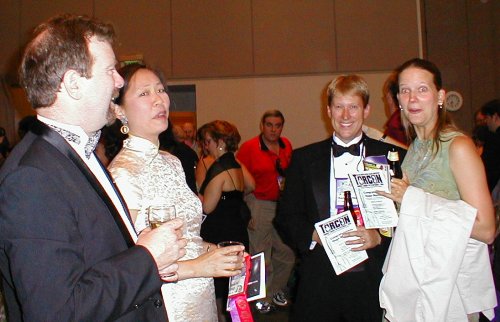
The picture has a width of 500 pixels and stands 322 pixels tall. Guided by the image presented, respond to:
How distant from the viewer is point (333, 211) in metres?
2.26

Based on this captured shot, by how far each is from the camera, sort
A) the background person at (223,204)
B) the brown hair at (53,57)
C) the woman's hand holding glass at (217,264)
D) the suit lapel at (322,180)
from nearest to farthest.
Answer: the brown hair at (53,57)
the woman's hand holding glass at (217,264)
the suit lapel at (322,180)
the background person at (223,204)

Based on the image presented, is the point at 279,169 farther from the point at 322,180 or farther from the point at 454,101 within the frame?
the point at 454,101

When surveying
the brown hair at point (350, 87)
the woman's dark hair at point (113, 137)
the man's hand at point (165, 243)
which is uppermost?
the brown hair at point (350, 87)

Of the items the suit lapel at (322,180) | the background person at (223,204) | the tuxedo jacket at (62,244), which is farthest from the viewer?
the background person at (223,204)

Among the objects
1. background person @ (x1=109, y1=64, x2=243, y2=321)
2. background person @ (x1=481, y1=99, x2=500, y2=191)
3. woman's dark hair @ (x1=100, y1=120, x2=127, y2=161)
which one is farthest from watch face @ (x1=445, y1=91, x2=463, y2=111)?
background person @ (x1=109, y1=64, x2=243, y2=321)

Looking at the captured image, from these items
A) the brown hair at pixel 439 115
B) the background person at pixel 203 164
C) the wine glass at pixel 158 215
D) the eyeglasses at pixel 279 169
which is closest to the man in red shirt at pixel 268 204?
the eyeglasses at pixel 279 169

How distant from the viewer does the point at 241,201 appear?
12.6 feet

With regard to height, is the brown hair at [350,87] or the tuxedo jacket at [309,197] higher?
the brown hair at [350,87]

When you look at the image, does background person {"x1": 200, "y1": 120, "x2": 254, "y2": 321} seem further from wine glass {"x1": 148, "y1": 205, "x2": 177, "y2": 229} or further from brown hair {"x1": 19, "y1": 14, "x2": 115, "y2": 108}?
brown hair {"x1": 19, "y1": 14, "x2": 115, "y2": 108}

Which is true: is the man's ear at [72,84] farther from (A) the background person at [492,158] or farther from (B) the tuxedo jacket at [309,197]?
(A) the background person at [492,158]

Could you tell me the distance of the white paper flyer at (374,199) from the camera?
1.96 metres

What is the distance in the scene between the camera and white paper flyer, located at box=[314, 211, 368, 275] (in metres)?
2.05

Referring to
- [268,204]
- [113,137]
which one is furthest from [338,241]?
[268,204]

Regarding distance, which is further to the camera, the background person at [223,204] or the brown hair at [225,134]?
the brown hair at [225,134]
